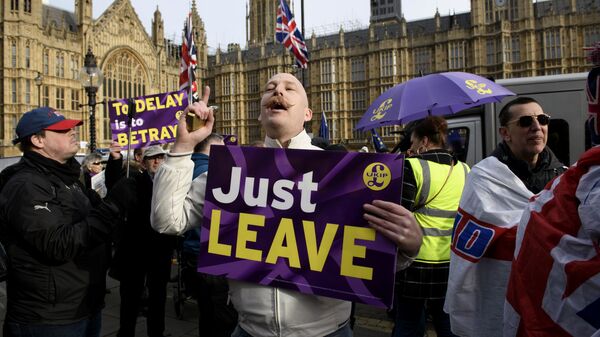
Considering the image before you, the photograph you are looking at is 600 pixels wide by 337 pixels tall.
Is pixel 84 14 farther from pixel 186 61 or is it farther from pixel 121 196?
pixel 121 196

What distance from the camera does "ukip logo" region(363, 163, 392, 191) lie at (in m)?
1.52

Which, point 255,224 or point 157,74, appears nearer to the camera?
point 255,224

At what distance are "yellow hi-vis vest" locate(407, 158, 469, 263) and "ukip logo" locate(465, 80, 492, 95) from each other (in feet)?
7.50

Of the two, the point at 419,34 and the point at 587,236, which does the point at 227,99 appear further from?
the point at 587,236

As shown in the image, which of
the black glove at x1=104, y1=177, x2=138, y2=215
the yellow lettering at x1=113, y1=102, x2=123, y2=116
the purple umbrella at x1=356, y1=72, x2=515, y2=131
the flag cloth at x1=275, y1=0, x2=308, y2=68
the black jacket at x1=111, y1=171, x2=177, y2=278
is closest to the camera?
the black glove at x1=104, y1=177, x2=138, y2=215

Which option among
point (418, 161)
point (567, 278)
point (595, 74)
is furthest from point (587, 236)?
point (418, 161)

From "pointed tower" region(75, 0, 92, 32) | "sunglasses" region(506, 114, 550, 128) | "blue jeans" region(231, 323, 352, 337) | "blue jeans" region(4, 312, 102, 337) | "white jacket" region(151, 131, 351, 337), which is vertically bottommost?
"blue jeans" region(4, 312, 102, 337)

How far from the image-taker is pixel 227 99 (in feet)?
172

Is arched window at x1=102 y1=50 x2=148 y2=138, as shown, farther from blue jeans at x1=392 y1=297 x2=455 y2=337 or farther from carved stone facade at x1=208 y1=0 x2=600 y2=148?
blue jeans at x1=392 y1=297 x2=455 y2=337

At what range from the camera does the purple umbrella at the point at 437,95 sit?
4.84 meters

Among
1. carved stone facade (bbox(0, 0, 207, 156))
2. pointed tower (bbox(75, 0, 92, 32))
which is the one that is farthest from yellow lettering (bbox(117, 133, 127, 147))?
pointed tower (bbox(75, 0, 92, 32))

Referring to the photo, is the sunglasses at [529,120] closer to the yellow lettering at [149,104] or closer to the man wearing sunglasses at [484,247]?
the man wearing sunglasses at [484,247]

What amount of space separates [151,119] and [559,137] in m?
6.03

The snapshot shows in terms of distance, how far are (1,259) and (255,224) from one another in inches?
50.9
